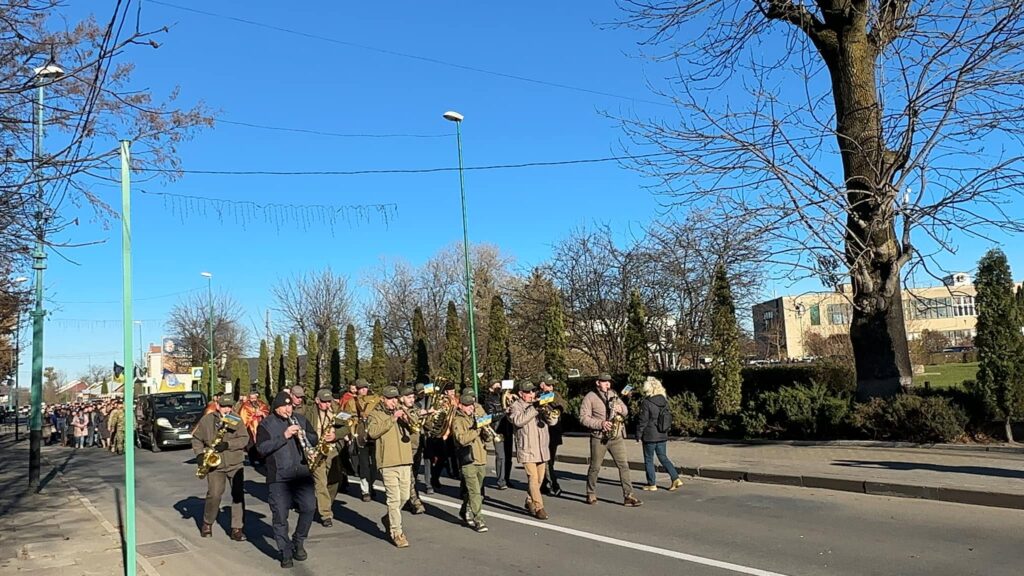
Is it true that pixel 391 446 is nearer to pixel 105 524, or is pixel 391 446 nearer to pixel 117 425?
pixel 105 524

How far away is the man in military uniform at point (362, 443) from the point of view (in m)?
10.7

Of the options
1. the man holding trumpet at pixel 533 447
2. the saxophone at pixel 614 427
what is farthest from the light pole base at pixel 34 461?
the saxophone at pixel 614 427

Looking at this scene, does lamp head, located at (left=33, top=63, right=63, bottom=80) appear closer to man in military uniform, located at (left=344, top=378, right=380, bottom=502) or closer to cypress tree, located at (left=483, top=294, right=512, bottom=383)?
man in military uniform, located at (left=344, top=378, right=380, bottom=502)

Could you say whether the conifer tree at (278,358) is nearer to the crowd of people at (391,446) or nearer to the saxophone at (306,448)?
the crowd of people at (391,446)

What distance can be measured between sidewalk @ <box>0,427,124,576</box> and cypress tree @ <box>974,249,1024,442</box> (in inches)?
577

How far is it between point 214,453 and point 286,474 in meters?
2.07

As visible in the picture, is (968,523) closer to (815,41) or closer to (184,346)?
(815,41)

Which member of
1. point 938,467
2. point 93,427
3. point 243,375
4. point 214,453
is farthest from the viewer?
point 243,375

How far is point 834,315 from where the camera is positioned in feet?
179

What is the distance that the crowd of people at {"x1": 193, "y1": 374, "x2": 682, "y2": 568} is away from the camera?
8.12 metres

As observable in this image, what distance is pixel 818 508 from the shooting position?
976 centimetres

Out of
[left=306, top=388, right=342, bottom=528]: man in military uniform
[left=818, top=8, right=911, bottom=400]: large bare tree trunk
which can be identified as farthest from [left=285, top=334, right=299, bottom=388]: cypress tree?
[left=306, top=388, right=342, bottom=528]: man in military uniform

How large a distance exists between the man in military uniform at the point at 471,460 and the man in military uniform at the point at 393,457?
0.66 m

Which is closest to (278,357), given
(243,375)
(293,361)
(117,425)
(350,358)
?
(293,361)
